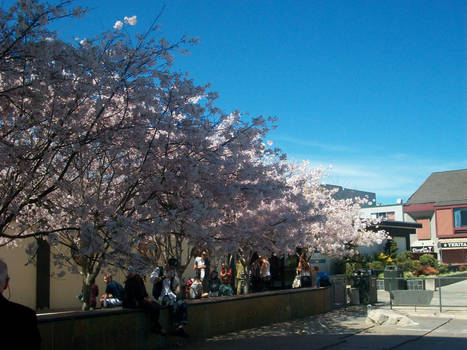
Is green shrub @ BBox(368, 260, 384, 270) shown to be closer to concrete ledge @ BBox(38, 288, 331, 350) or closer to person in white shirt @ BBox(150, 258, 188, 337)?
concrete ledge @ BBox(38, 288, 331, 350)

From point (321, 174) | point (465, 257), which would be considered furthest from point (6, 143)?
point (465, 257)

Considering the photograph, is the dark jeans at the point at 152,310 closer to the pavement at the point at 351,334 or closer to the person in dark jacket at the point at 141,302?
the person in dark jacket at the point at 141,302

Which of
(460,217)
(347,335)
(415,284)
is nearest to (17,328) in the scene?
(347,335)

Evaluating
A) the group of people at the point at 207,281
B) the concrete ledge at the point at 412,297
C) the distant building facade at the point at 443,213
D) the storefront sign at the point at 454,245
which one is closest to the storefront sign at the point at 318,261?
the concrete ledge at the point at 412,297

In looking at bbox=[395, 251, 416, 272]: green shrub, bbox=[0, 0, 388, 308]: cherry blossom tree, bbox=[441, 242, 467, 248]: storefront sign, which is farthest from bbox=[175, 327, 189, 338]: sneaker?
bbox=[441, 242, 467, 248]: storefront sign

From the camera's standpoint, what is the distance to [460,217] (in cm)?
5972

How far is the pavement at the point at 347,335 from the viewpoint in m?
11.1

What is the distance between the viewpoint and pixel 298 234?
13016 millimetres

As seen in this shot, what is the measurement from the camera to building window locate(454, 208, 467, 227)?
5941 cm

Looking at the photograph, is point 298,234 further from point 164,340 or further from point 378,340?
point 164,340

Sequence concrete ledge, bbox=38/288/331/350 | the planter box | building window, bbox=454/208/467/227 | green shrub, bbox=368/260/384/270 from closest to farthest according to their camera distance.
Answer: concrete ledge, bbox=38/288/331/350
the planter box
green shrub, bbox=368/260/384/270
building window, bbox=454/208/467/227

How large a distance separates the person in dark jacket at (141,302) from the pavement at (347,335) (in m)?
0.82

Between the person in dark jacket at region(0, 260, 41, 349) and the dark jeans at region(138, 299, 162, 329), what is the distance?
6.57 meters

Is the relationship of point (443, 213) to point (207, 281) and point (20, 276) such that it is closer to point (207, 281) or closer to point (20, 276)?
point (207, 281)
